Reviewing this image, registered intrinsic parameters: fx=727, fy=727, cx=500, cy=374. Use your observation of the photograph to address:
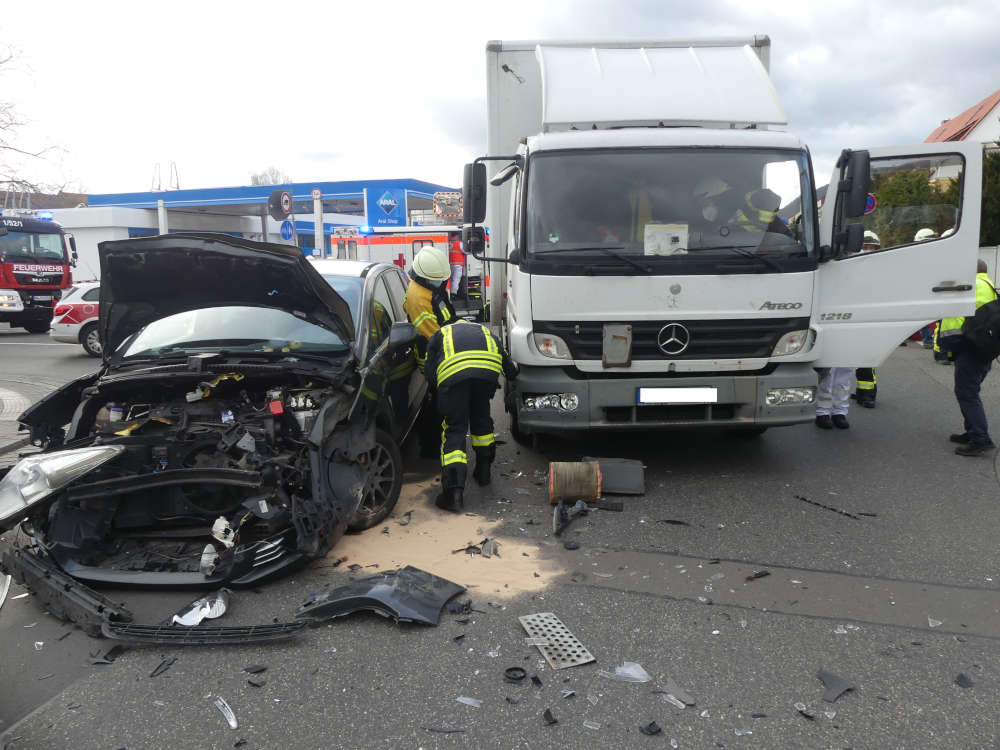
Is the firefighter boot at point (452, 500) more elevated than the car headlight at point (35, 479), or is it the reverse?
the car headlight at point (35, 479)

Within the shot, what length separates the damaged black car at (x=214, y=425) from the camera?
3859mm

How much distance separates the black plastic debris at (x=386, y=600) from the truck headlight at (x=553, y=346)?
7.09 feet

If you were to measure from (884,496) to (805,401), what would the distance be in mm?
879

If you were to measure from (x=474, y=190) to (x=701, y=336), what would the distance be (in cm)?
221

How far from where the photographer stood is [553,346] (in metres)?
5.45

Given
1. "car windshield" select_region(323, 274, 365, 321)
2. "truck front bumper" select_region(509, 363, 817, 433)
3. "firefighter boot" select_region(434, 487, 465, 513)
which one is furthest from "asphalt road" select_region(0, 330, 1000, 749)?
"car windshield" select_region(323, 274, 365, 321)

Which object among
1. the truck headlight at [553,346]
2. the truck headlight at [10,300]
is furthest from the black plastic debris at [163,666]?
the truck headlight at [10,300]

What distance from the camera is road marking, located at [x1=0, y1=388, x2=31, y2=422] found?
8344 millimetres

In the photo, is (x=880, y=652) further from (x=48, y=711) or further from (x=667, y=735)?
(x=48, y=711)

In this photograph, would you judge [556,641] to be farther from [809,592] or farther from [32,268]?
[32,268]

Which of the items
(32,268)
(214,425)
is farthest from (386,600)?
(32,268)

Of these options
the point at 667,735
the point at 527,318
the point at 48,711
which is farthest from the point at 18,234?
the point at 667,735

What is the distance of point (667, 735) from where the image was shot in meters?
2.66

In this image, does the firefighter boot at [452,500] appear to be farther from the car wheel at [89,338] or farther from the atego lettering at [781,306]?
the car wheel at [89,338]
